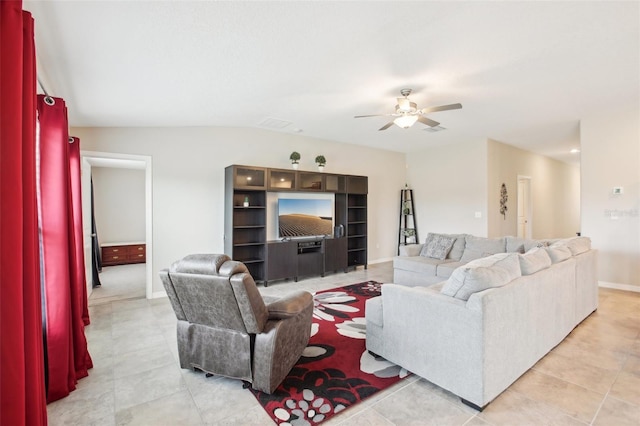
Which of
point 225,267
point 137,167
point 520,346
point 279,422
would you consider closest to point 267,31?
point 225,267

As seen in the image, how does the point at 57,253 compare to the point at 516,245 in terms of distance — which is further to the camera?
the point at 516,245

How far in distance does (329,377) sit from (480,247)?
340 centimetres

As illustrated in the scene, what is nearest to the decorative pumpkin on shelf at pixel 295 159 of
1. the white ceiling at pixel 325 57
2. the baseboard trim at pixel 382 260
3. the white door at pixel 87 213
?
the white ceiling at pixel 325 57

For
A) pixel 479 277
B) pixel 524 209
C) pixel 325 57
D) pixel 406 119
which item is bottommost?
pixel 479 277

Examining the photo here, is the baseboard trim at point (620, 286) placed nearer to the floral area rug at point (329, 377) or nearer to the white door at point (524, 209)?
the white door at point (524, 209)

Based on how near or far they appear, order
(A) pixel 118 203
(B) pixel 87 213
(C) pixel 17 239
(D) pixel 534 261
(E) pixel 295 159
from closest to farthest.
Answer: (C) pixel 17 239 < (D) pixel 534 261 < (B) pixel 87 213 < (E) pixel 295 159 < (A) pixel 118 203

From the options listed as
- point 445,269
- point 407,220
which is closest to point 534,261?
point 445,269

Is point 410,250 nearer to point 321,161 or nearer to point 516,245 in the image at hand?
point 516,245

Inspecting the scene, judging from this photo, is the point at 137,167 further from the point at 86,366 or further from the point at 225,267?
the point at 225,267

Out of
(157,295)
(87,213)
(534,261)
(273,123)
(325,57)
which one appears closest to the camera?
(534,261)

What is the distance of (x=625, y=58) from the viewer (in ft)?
9.78

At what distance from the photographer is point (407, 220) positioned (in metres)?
7.69

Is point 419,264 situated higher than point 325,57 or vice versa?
point 325,57

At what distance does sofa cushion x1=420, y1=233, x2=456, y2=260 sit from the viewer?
483 cm
